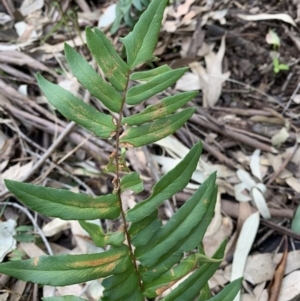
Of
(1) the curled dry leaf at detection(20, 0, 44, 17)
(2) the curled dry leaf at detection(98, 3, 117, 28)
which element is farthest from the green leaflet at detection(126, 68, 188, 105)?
(1) the curled dry leaf at detection(20, 0, 44, 17)

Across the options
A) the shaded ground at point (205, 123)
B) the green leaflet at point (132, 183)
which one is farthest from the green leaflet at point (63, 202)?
the shaded ground at point (205, 123)

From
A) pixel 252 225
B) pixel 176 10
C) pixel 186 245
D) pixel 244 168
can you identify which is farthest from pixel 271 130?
pixel 186 245

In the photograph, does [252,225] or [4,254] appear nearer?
[4,254]

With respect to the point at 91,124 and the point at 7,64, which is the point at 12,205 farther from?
the point at 91,124

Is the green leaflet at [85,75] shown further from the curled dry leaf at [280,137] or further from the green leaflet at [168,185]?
the curled dry leaf at [280,137]

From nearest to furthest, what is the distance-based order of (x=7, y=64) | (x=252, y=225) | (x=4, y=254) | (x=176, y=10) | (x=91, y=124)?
(x=91, y=124)
(x=4, y=254)
(x=252, y=225)
(x=7, y=64)
(x=176, y=10)
